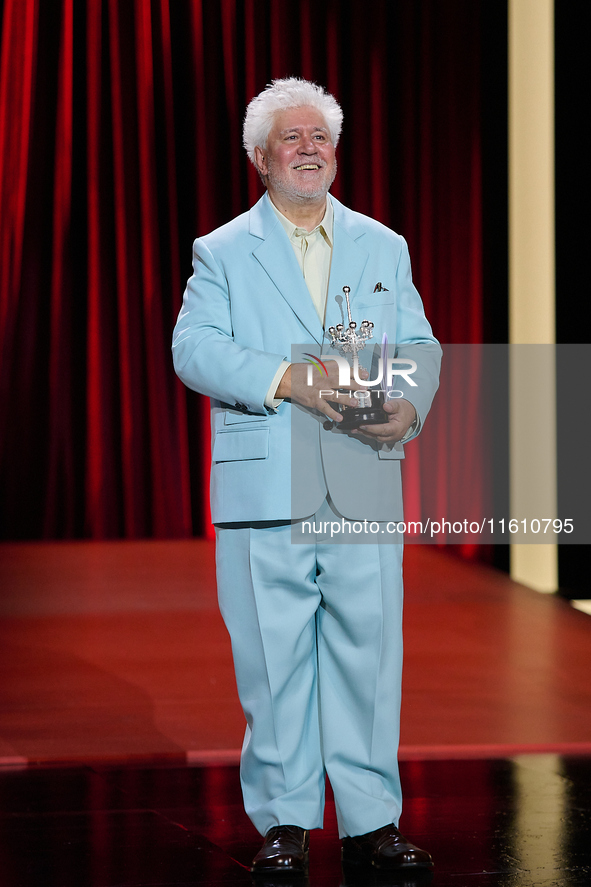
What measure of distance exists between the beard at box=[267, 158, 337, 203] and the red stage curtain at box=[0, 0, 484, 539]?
145 inches

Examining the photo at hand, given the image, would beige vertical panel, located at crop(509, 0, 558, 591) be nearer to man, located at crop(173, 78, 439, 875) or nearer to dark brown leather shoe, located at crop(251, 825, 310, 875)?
man, located at crop(173, 78, 439, 875)

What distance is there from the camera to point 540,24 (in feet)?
15.9

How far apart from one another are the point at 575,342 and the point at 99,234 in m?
2.34

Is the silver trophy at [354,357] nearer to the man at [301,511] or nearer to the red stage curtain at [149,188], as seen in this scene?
the man at [301,511]

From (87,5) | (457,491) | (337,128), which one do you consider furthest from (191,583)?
(87,5)

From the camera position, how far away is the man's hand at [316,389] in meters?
1.59

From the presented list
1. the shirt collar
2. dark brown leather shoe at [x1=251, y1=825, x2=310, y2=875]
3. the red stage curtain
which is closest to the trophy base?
the shirt collar

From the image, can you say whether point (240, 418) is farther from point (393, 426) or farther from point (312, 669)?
point (312, 669)

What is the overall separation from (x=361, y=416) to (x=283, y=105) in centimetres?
51

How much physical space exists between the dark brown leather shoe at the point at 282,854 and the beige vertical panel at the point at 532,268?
9.28ft

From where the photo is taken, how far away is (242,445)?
65.3 inches

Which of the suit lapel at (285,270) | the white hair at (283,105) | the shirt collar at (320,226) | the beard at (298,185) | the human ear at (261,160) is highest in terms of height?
the white hair at (283,105)

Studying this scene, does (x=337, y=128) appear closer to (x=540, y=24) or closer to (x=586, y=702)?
(x=586, y=702)

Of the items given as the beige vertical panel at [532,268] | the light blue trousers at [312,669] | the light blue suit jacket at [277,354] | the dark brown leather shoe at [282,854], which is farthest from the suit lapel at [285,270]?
the beige vertical panel at [532,268]
